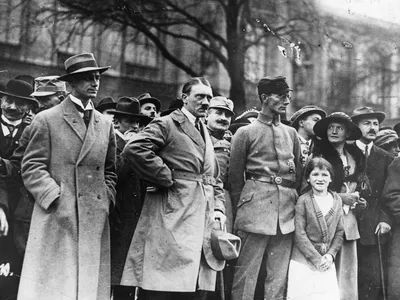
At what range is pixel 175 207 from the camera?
13.8 feet

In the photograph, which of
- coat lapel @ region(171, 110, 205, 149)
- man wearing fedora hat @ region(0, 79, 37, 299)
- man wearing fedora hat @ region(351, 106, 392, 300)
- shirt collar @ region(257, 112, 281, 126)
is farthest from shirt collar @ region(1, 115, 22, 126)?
man wearing fedora hat @ region(351, 106, 392, 300)

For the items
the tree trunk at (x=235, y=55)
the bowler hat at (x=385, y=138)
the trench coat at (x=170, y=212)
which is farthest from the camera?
the bowler hat at (x=385, y=138)

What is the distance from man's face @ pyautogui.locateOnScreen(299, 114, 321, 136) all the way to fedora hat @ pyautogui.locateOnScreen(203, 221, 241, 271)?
6.83ft

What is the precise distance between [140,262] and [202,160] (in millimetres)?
941

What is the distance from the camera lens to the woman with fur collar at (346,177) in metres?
5.24

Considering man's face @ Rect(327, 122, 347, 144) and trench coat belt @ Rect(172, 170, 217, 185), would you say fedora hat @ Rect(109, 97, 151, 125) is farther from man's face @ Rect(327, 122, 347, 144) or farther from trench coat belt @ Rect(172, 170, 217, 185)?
man's face @ Rect(327, 122, 347, 144)

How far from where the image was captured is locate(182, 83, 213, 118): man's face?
4.45 metres

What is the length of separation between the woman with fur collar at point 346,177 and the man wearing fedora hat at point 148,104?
1676mm

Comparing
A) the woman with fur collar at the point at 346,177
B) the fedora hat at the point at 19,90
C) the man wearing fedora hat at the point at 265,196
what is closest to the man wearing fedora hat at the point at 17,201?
the fedora hat at the point at 19,90

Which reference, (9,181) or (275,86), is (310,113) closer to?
(275,86)

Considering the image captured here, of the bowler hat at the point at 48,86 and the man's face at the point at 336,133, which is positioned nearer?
the bowler hat at the point at 48,86

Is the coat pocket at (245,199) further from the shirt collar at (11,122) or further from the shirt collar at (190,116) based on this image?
the shirt collar at (11,122)

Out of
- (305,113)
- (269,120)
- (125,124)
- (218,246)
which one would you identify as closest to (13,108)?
(125,124)

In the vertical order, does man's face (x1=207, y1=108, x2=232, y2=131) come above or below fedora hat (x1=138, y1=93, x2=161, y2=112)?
below
